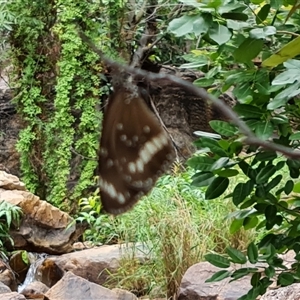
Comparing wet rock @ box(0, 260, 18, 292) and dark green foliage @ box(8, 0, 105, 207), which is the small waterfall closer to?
wet rock @ box(0, 260, 18, 292)

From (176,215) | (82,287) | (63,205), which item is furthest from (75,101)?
(82,287)

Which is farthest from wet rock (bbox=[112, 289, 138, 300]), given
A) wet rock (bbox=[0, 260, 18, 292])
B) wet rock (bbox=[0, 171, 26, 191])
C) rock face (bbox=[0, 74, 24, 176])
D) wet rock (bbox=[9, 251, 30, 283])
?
rock face (bbox=[0, 74, 24, 176])

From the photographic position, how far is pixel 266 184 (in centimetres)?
110

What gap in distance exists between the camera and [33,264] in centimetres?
391

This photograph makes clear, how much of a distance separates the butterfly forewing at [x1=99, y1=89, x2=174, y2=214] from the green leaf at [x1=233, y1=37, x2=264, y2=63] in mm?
285

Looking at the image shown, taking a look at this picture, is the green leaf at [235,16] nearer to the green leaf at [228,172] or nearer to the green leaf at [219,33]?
the green leaf at [219,33]

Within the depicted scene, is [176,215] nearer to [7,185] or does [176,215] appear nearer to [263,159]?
[7,185]

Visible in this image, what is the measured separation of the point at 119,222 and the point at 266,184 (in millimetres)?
2571

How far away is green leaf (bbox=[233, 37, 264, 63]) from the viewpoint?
35.0 inches

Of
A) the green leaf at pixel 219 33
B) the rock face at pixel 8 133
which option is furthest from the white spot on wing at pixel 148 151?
the rock face at pixel 8 133

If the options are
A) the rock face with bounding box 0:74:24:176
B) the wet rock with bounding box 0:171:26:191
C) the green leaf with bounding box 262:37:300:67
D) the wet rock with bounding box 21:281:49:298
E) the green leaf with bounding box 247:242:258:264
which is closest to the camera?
the green leaf with bounding box 262:37:300:67

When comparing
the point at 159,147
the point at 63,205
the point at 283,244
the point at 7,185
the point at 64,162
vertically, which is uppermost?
the point at 159,147

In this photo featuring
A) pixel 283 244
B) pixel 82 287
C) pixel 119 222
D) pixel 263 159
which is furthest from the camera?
pixel 119 222

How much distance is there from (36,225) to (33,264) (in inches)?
10.9
